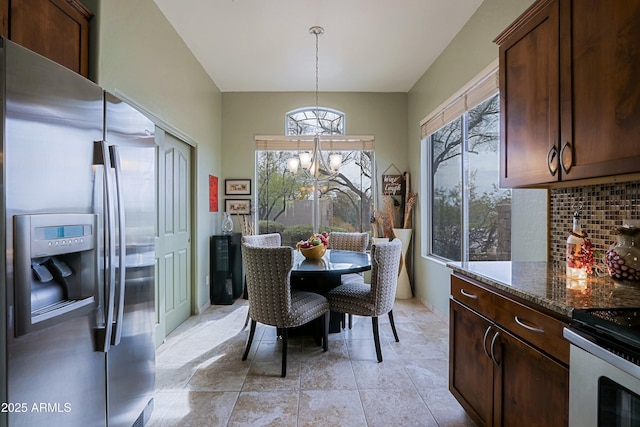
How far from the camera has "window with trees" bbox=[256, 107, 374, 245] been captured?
5.01 metres

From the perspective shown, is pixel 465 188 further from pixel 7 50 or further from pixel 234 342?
pixel 7 50

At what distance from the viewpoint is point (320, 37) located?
3348 millimetres

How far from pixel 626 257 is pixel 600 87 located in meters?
0.75

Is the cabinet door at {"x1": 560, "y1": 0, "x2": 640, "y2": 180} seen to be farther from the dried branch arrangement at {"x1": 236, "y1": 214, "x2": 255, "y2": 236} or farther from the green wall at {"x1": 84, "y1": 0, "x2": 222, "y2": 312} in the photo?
the dried branch arrangement at {"x1": 236, "y1": 214, "x2": 255, "y2": 236}

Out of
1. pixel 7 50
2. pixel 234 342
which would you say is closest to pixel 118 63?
pixel 7 50

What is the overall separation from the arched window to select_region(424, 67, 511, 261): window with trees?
1362mm

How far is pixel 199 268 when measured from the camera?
4035 millimetres

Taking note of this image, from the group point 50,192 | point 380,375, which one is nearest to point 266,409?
point 380,375

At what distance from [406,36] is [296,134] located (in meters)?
2.14

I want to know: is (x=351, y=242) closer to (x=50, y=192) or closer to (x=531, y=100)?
(x=531, y=100)

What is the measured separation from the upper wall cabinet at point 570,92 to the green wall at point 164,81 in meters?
2.46

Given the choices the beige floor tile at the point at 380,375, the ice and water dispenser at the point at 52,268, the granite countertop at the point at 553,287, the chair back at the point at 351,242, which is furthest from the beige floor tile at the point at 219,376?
the chair back at the point at 351,242

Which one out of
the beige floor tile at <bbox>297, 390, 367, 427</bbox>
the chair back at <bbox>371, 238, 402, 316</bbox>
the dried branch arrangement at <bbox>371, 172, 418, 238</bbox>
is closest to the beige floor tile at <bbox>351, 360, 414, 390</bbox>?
the beige floor tile at <bbox>297, 390, 367, 427</bbox>

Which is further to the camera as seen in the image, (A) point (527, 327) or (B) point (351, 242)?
(B) point (351, 242)
